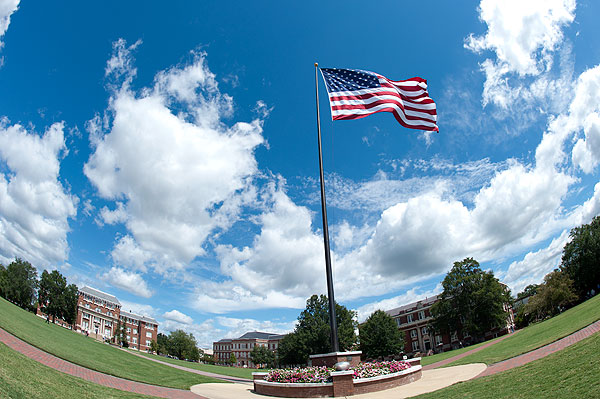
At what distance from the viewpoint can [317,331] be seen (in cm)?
5822

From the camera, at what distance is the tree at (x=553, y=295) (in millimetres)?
47656

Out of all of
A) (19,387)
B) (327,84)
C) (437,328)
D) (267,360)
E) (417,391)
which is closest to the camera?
(19,387)

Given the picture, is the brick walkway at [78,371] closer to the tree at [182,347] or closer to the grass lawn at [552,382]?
the grass lawn at [552,382]

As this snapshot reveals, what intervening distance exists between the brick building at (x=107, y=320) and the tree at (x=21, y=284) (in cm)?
1709

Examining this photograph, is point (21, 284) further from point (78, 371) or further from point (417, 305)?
point (417, 305)

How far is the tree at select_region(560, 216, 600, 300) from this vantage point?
53594 millimetres

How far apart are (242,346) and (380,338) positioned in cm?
11560

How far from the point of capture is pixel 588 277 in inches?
2143

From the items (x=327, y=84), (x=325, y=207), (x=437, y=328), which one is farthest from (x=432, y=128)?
(x=437, y=328)

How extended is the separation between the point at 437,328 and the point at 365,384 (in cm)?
5701

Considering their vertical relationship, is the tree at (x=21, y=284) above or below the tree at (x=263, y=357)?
above

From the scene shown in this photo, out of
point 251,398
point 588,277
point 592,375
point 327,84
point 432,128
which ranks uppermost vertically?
point 327,84

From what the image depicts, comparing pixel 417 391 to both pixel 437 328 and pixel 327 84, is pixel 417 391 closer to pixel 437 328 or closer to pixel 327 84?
pixel 327 84

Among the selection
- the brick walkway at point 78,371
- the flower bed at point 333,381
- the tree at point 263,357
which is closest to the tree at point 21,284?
the brick walkway at point 78,371
